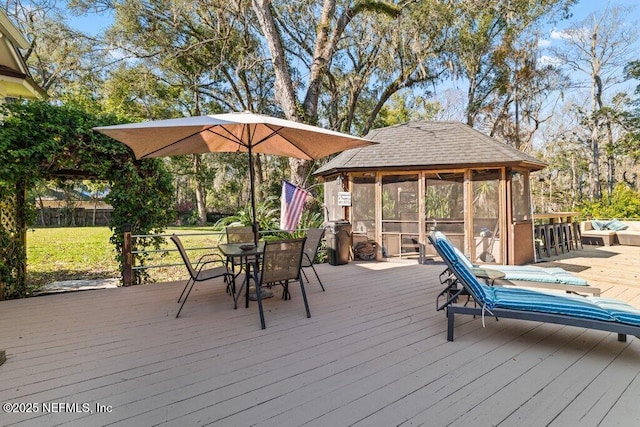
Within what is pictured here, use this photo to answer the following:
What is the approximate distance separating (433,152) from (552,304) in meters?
5.07

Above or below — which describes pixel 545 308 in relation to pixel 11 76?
below

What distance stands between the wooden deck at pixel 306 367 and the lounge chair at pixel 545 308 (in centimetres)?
29

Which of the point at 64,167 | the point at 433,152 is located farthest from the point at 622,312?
the point at 64,167

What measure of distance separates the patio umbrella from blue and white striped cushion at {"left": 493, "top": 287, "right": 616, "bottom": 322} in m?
2.58

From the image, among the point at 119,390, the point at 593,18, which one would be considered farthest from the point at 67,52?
the point at 593,18

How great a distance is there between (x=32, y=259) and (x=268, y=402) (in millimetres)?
9267

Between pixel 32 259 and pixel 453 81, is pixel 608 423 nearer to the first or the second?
pixel 32 259

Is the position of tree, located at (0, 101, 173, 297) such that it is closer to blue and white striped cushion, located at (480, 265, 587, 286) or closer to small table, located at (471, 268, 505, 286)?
small table, located at (471, 268, 505, 286)

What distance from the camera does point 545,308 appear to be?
9.15ft

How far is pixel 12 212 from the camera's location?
4.64 metres

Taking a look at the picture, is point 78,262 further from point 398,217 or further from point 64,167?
point 398,217

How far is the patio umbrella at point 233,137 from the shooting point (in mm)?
3479

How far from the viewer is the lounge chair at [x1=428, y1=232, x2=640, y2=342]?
2.59m

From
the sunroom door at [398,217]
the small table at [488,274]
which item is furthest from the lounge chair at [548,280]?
the sunroom door at [398,217]
